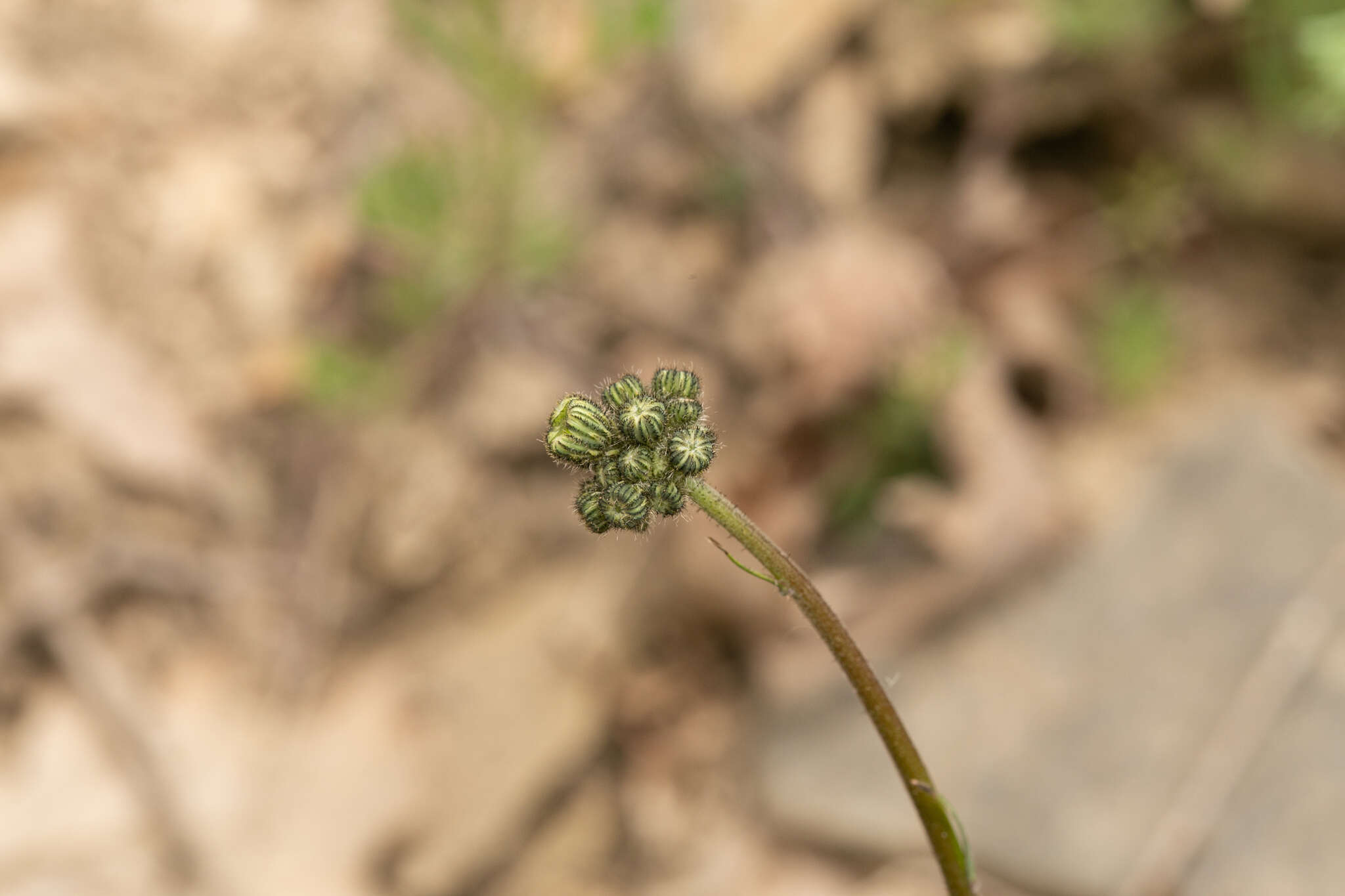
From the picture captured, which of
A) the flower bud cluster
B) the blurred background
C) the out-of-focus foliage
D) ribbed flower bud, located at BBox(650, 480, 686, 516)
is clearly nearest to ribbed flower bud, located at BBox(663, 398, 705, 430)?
the flower bud cluster

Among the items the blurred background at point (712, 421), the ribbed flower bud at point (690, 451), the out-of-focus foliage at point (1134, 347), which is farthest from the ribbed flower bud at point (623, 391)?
the out-of-focus foliage at point (1134, 347)

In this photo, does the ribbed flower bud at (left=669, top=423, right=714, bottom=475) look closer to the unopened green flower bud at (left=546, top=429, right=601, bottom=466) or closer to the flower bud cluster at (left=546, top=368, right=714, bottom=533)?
the flower bud cluster at (left=546, top=368, right=714, bottom=533)

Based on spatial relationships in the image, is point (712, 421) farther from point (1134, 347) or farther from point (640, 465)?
point (640, 465)

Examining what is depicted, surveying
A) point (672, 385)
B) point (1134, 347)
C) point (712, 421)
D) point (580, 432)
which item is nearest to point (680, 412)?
point (672, 385)

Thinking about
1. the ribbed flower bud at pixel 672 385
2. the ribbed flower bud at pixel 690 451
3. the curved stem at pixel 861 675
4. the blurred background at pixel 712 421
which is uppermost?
the blurred background at pixel 712 421

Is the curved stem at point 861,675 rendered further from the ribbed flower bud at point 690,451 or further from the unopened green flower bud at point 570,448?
the unopened green flower bud at point 570,448

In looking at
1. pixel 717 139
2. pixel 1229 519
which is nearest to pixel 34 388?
pixel 717 139
